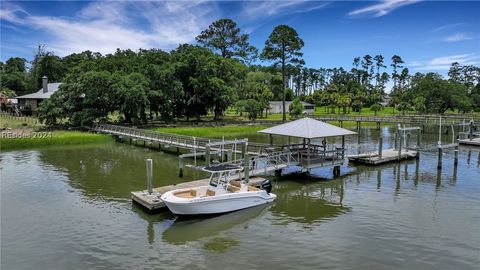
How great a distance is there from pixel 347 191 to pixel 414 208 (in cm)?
426

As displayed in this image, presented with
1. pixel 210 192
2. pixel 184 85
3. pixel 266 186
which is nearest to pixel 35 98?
pixel 184 85

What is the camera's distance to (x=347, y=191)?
22.4 metres

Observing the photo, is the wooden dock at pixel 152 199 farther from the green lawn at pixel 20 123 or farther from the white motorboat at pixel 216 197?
the green lawn at pixel 20 123

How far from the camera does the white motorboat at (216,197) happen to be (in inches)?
663

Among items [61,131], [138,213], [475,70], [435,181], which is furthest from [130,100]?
[475,70]

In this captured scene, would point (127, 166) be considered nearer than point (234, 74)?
Yes

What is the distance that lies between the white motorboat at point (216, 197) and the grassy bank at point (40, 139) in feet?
88.7

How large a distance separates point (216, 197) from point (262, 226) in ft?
8.16

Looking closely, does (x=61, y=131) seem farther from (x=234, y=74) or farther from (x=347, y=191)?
(x=347, y=191)

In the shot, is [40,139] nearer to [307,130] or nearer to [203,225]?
[307,130]

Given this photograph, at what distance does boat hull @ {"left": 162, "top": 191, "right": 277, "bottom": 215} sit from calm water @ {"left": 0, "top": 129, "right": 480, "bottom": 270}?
41cm

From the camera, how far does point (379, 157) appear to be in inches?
1192

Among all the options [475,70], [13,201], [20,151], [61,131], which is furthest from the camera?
[475,70]

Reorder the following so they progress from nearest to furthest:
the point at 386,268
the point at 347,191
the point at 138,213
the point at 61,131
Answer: the point at 386,268
the point at 138,213
the point at 347,191
the point at 61,131
